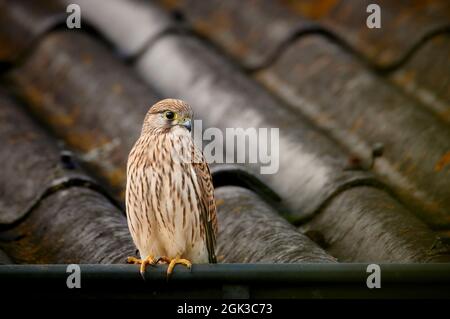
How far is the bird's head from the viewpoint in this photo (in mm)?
3973

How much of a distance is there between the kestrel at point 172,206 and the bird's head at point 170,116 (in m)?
0.17

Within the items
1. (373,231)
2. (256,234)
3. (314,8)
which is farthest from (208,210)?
(314,8)

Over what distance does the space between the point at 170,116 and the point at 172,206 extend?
1.58 ft

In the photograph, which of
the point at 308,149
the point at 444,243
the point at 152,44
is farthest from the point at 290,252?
the point at 152,44

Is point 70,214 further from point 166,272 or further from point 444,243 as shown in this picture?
point 444,243

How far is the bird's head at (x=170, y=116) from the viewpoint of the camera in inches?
156

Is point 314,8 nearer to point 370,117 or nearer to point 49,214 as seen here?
point 370,117

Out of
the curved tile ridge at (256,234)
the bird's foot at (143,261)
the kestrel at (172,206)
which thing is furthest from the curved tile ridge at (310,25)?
the bird's foot at (143,261)

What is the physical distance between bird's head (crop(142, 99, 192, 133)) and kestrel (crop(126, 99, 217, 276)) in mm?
169

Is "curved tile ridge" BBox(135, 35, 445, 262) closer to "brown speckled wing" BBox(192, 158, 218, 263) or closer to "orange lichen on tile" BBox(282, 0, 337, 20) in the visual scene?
"brown speckled wing" BBox(192, 158, 218, 263)

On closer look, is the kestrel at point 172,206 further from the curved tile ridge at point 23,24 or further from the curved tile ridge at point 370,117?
the curved tile ridge at point 23,24

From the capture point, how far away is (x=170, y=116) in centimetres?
400
